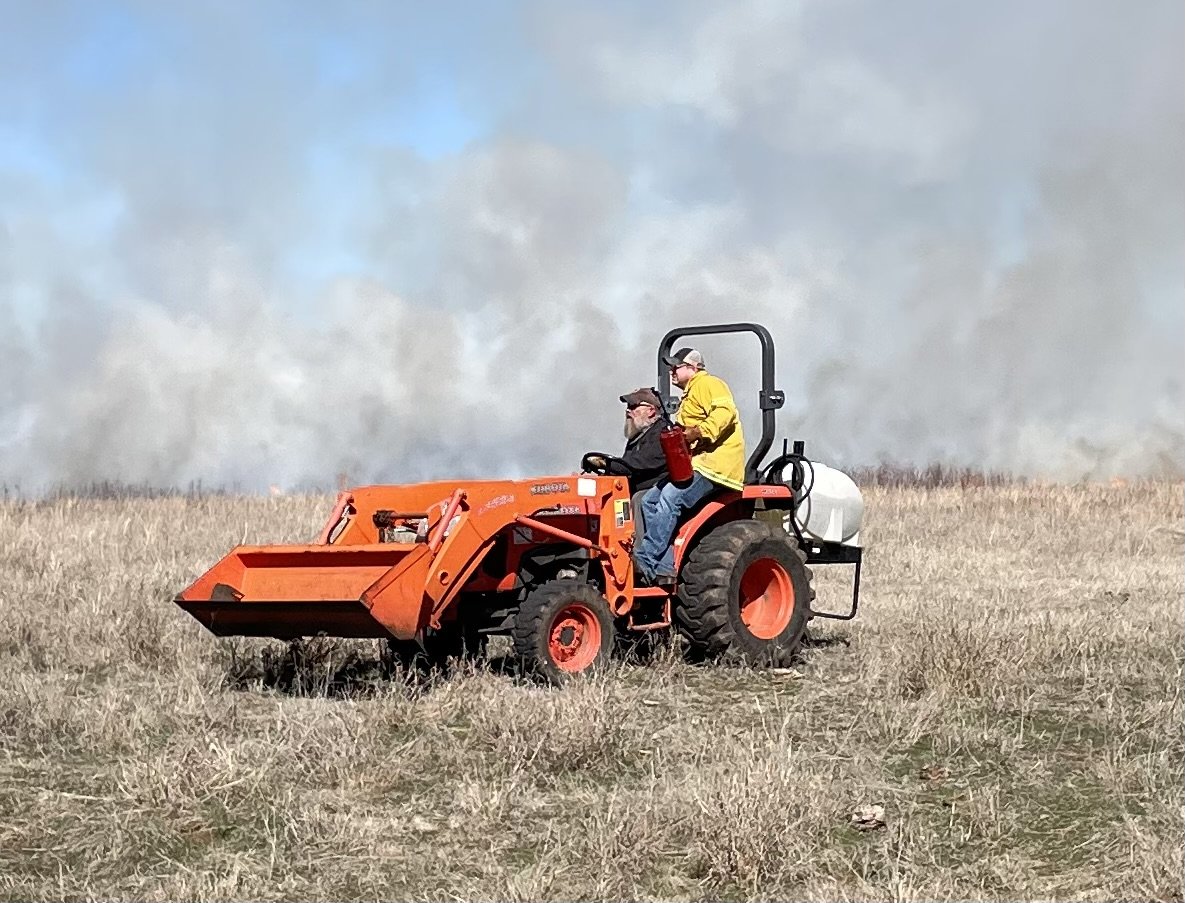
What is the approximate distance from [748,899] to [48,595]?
9.01m

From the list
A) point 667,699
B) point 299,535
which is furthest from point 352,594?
point 299,535

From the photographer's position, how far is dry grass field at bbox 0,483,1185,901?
5355mm

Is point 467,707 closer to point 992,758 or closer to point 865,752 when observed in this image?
Result: point 865,752

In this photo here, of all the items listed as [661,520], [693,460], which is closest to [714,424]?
[693,460]

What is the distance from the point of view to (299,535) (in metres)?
18.3

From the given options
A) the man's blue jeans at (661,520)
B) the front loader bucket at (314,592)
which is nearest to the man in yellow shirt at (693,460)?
the man's blue jeans at (661,520)

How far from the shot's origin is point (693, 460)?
9750mm

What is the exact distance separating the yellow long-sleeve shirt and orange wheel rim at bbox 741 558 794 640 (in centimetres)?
80

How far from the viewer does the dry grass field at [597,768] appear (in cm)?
536

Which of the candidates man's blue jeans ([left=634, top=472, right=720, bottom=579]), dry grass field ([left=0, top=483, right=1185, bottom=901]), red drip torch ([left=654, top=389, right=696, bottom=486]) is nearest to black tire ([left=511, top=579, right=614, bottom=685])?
dry grass field ([left=0, top=483, right=1185, bottom=901])

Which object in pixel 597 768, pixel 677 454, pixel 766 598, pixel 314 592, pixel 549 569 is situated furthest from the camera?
pixel 766 598

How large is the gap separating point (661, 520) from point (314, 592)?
7.99 feet

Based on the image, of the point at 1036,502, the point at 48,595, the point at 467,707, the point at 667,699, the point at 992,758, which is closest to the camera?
the point at 992,758

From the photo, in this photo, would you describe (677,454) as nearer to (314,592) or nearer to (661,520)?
(661,520)
